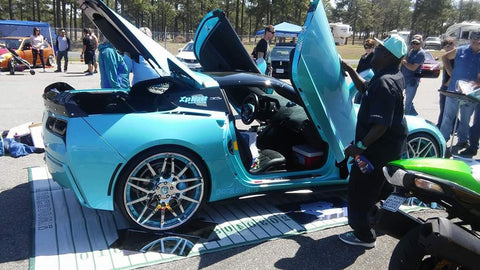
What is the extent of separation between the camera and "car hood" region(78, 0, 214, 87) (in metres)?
2.90

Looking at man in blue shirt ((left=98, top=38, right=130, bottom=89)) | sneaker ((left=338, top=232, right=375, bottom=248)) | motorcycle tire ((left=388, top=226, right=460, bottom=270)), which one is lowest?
sneaker ((left=338, top=232, right=375, bottom=248))

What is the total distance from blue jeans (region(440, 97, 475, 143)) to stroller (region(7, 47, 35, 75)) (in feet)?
46.8

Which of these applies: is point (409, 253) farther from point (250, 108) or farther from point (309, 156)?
point (250, 108)

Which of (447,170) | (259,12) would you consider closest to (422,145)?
(447,170)

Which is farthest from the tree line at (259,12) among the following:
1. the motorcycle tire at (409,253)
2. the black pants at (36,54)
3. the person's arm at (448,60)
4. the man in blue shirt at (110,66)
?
the motorcycle tire at (409,253)

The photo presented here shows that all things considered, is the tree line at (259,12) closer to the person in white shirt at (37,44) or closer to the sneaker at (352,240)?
the person in white shirt at (37,44)

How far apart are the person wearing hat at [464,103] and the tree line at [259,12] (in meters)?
32.5

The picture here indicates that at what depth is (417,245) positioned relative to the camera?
2271mm

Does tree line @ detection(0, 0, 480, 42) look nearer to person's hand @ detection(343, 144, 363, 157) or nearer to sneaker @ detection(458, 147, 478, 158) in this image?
sneaker @ detection(458, 147, 478, 158)

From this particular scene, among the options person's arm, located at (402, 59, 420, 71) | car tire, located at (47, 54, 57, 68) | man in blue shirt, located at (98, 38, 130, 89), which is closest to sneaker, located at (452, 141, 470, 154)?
person's arm, located at (402, 59, 420, 71)

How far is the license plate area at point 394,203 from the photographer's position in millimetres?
2359

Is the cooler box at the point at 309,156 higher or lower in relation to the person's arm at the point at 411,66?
lower

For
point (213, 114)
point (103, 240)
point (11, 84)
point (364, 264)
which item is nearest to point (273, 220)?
point (364, 264)

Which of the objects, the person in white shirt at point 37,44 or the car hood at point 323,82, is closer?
the car hood at point 323,82
